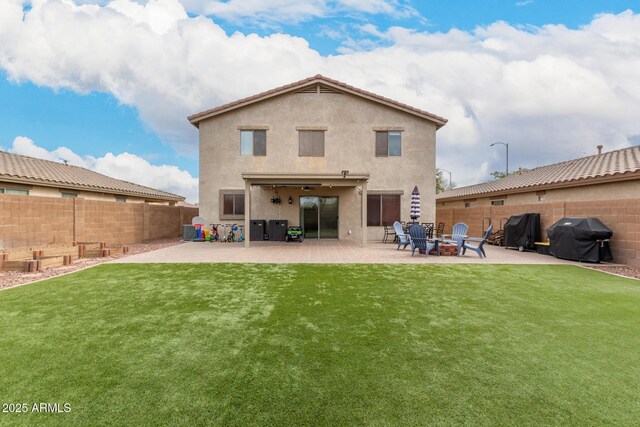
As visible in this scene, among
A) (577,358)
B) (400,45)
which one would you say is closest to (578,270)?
(577,358)

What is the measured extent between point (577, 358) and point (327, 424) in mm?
2916

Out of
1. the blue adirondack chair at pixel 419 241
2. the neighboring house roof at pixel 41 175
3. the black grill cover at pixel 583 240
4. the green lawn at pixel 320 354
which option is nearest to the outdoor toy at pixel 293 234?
the blue adirondack chair at pixel 419 241

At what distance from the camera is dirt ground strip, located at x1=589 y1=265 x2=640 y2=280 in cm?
782

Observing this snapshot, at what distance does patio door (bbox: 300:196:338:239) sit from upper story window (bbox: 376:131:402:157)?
11.0ft

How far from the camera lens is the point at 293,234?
562 inches

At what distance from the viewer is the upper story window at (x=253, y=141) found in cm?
1530

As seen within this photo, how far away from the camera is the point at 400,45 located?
45.8 feet

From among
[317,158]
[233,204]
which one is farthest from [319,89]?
[233,204]

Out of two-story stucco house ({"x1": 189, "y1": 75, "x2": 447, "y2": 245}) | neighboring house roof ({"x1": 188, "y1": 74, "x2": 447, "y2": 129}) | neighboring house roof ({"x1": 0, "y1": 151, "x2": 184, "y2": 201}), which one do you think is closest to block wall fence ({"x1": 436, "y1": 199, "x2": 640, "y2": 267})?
two-story stucco house ({"x1": 189, "y1": 75, "x2": 447, "y2": 245})

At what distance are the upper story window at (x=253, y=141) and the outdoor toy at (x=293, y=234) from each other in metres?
4.24

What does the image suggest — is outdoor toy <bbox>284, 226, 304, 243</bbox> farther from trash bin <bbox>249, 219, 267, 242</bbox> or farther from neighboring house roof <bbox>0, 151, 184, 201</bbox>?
neighboring house roof <bbox>0, 151, 184, 201</bbox>

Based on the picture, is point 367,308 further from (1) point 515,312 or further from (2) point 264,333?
(1) point 515,312

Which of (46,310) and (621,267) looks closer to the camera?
(46,310)

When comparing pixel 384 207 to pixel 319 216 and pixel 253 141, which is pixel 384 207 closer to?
pixel 319 216
